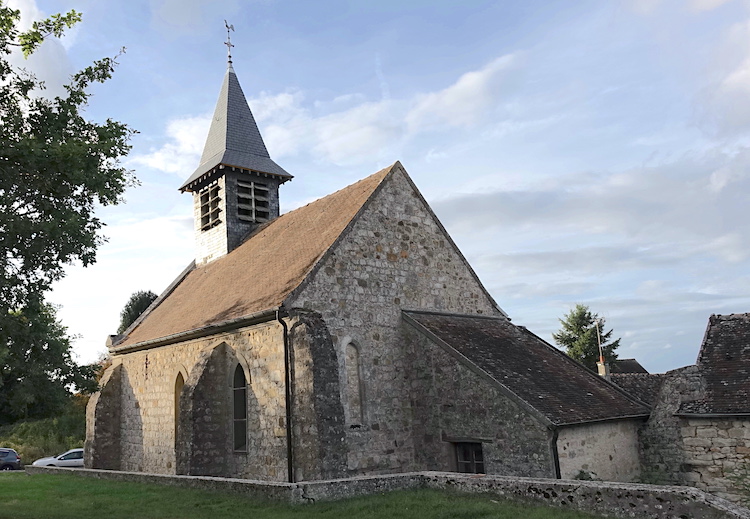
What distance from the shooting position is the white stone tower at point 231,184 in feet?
78.9

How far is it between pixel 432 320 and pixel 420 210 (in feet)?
10.9

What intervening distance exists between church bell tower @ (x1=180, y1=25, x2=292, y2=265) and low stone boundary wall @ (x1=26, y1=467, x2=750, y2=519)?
40.9 ft

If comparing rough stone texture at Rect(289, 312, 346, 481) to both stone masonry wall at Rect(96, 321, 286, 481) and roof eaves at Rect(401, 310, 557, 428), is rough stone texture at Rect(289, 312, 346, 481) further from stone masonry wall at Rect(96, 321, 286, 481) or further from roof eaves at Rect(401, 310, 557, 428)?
roof eaves at Rect(401, 310, 557, 428)

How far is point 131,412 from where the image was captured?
21.9 meters

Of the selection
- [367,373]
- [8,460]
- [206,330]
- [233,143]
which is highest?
[233,143]

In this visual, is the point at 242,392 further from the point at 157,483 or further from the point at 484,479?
the point at 484,479

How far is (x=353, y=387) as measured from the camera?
1544 centimetres

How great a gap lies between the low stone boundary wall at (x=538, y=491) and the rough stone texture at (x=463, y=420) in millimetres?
2674

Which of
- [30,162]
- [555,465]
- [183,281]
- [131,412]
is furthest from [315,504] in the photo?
[183,281]

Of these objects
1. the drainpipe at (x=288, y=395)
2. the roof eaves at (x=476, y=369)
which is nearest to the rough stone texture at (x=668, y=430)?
the roof eaves at (x=476, y=369)

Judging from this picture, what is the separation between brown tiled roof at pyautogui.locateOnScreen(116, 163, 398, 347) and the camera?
53.6 ft

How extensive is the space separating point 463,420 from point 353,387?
9.19 feet

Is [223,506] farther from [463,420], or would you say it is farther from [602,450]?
[602,450]

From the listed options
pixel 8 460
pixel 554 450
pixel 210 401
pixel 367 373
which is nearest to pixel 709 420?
pixel 554 450
